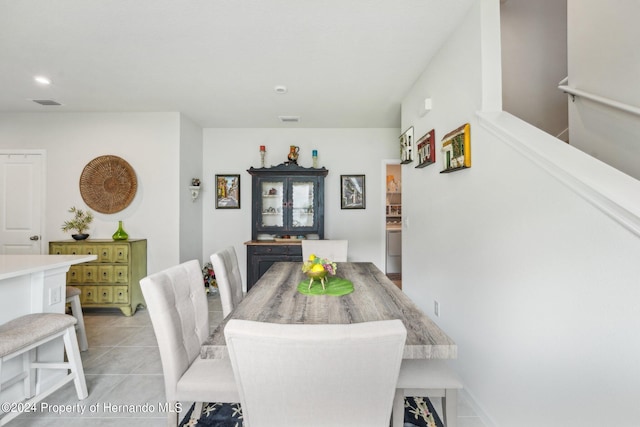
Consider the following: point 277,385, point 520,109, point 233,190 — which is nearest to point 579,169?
point 277,385

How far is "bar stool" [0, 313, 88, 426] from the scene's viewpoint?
4.84 ft

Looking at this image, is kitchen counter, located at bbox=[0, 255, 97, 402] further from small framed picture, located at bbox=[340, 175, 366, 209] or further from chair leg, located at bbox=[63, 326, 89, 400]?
small framed picture, located at bbox=[340, 175, 366, 209]

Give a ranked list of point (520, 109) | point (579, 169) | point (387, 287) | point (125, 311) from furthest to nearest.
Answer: point (125, 311)
point (520, 109)
point (387, 287)
point (579, 169)

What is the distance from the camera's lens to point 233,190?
177 inches

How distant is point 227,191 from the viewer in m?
4.49

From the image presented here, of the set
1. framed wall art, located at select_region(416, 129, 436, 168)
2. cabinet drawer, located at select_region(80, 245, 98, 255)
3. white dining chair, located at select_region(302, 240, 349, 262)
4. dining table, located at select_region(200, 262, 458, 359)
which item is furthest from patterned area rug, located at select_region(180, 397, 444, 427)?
cabinet drawer, located at select_region(80, 245, 98, 255)

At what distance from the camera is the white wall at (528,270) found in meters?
0.93

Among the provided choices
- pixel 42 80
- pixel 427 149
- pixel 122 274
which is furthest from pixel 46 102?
pixel 427 149

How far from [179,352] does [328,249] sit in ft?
5.78

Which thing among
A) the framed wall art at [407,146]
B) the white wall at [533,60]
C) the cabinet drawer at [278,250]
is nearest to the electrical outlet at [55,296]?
the cabinet drawer at [278,250]

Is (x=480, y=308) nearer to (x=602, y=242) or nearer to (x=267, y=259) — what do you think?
(x=602, y=242)

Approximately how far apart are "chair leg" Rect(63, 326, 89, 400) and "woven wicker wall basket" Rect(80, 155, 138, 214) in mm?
2337

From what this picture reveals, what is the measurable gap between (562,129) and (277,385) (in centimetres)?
313

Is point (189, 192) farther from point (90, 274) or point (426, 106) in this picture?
point (426, 106)
